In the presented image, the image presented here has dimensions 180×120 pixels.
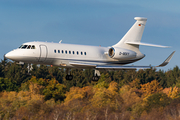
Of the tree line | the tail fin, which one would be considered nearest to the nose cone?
the tail fin

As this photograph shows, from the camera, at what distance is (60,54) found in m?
35.2

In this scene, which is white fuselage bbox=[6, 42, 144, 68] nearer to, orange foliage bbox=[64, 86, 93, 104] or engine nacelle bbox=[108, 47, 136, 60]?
engine nacelle bbox=[108, 47, 136, 60]

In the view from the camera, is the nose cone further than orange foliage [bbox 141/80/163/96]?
No

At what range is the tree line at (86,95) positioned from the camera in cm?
11719

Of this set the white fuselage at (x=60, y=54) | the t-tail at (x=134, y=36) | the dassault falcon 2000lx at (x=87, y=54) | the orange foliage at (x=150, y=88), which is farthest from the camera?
the orange foliage at (x=150, y=88)

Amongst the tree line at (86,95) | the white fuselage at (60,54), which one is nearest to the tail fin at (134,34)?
the white fuselage at (60,54)

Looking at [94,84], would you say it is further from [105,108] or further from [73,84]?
[105,108]

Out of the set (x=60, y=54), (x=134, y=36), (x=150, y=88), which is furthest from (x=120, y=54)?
(x=150, y=88)

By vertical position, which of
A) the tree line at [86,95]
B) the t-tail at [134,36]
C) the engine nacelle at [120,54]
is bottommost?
the tree line at [86,95]

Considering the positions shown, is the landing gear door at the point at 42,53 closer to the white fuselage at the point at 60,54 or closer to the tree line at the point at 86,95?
the white fuselage at the point at 60,54

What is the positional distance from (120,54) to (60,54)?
7.95 metres

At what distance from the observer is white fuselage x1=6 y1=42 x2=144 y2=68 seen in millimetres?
34156

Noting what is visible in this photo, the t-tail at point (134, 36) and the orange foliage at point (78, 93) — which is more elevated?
the t-tail at point (134, 36)

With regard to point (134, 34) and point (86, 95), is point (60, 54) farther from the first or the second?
point (86, 95)
